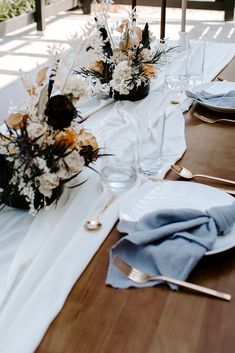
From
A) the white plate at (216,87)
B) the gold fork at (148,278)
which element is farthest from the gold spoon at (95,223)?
the white plate at (216,87)

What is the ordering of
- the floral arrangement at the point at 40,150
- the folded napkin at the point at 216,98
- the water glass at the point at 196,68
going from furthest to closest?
the water glass at the point at 196,68 < the folded napkin at the point at 216,98 < the floral arrangement at the point at 40,150

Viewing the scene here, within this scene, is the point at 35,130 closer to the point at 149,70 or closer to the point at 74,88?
the point at 74,88

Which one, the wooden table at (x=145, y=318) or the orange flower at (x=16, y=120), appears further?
the orange flower at (x=16, y=120)

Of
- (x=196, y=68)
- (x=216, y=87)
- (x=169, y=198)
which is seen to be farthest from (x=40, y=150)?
(x=196, y=68)

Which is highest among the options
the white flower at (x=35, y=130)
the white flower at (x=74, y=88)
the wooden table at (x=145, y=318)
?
the white flower at (x=74, y=88)

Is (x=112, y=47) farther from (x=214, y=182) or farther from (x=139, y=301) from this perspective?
(x=139, y=301)

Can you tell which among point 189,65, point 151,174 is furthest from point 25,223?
point 189,65

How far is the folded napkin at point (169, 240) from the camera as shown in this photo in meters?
0.81

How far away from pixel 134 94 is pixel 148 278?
94 centimetres

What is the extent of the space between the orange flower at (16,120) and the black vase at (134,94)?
694 mm

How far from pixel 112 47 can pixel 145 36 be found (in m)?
0.12

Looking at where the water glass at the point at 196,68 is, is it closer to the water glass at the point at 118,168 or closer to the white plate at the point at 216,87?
the white plate at the point at 216,87

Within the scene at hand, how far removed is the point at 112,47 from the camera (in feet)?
5.16

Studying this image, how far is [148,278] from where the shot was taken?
80 cm
